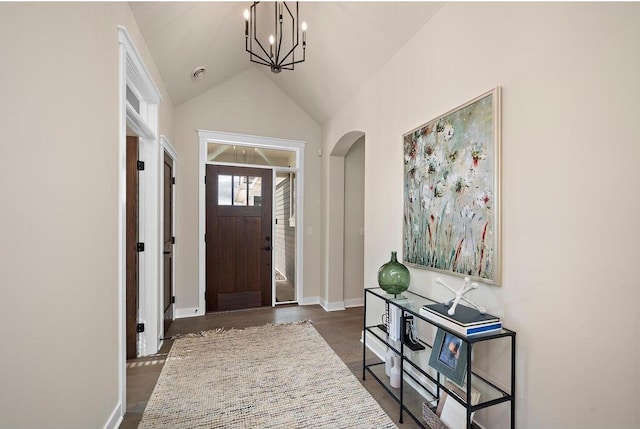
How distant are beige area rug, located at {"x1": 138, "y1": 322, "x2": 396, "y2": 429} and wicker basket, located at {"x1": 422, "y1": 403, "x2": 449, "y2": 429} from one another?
0.70ft

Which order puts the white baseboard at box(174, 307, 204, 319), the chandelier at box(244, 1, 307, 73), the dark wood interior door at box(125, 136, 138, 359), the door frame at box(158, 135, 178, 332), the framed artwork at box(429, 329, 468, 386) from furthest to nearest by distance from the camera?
the white baseboard at box(174, 307, 204, 319)
the door frame at box(158, 135, 178, 332)
the chandelier at box(244, 1, 307, 73)
the dark wood interior door at box(125, 136, 138, 359)
the framed artwork at box(429, 329, 468, 386)

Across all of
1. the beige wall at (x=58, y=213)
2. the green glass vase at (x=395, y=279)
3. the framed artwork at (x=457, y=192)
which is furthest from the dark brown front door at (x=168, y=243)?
the framed artwork at (x=457, y=192)

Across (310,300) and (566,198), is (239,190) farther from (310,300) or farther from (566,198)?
(566,198)

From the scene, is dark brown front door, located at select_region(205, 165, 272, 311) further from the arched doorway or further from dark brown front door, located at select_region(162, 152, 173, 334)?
the arched doorway

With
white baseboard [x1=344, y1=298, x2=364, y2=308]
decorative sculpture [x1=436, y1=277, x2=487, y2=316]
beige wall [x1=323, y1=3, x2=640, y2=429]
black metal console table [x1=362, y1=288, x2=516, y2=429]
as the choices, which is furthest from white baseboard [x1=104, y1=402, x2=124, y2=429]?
white baseboard [x1=344, y1=298, x2=364, y2=308]

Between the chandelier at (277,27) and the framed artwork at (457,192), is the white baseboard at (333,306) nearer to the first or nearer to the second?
the framed artwork at (457,192)

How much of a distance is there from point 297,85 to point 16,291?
3.69 metres

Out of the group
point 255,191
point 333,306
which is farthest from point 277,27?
point 333,306

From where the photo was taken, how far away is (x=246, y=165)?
417 cm

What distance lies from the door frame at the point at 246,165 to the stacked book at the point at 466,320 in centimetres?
285

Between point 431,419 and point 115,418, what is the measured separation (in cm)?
191

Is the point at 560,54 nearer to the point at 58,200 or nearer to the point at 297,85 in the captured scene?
the point at 58,200

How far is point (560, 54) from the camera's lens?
4.24 feet

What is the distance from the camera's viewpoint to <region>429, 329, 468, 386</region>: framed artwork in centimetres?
155
